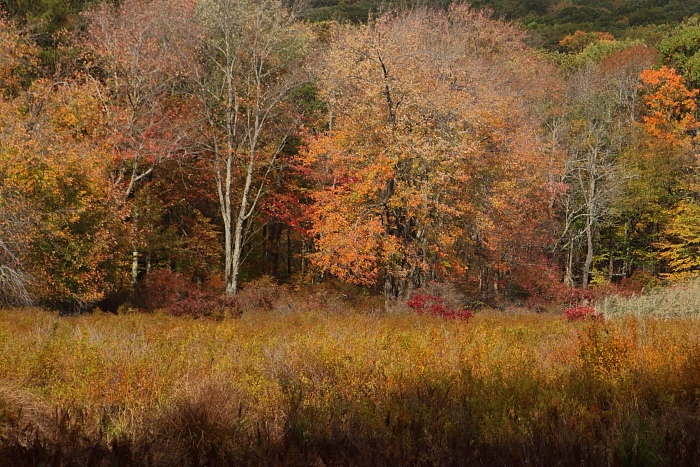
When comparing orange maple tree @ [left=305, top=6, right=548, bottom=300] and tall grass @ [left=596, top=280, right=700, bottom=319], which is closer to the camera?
tall grass @ [left=596, top=280, right=700, bottom=319]

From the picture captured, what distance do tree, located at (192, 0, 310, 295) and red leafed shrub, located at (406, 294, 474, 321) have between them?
8976mm

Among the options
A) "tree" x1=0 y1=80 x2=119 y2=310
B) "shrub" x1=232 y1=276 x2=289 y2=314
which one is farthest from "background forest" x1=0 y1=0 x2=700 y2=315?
"shrub" x1=232 y1=276 x2=289 y2=314

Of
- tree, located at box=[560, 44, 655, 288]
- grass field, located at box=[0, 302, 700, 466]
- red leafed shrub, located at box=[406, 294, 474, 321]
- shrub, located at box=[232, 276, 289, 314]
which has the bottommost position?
shrub, located at box=[232, 276, 289, 314]

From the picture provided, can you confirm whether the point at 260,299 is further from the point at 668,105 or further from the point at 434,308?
the point at 668,105

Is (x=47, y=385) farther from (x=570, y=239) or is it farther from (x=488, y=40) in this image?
(x=488, y=40)

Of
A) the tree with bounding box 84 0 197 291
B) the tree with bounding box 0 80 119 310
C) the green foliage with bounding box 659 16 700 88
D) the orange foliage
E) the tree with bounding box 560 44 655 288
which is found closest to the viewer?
the tree with bounding box 0 80 119 310

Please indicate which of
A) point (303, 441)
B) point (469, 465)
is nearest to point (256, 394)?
point (303, 441)

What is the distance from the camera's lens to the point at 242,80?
79.8 feet

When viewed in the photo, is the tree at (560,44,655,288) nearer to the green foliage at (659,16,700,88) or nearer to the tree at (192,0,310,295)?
the green foliage at (659,16,700,88)

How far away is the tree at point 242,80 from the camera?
73.3ft

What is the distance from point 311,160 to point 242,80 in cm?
524

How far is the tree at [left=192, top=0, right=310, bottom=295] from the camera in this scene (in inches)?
879

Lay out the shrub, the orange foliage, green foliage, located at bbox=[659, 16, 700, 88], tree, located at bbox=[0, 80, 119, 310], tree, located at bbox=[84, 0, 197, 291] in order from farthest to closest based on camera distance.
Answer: green foliage, located at bbox=[659, 16, 700, 88] < the orange foliage < tree, located at bbox=[84, 0, 197, 291] < the shrub < tree, located at bbox=[0, 80, 119, 310]

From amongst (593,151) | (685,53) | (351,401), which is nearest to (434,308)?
(351,401)
